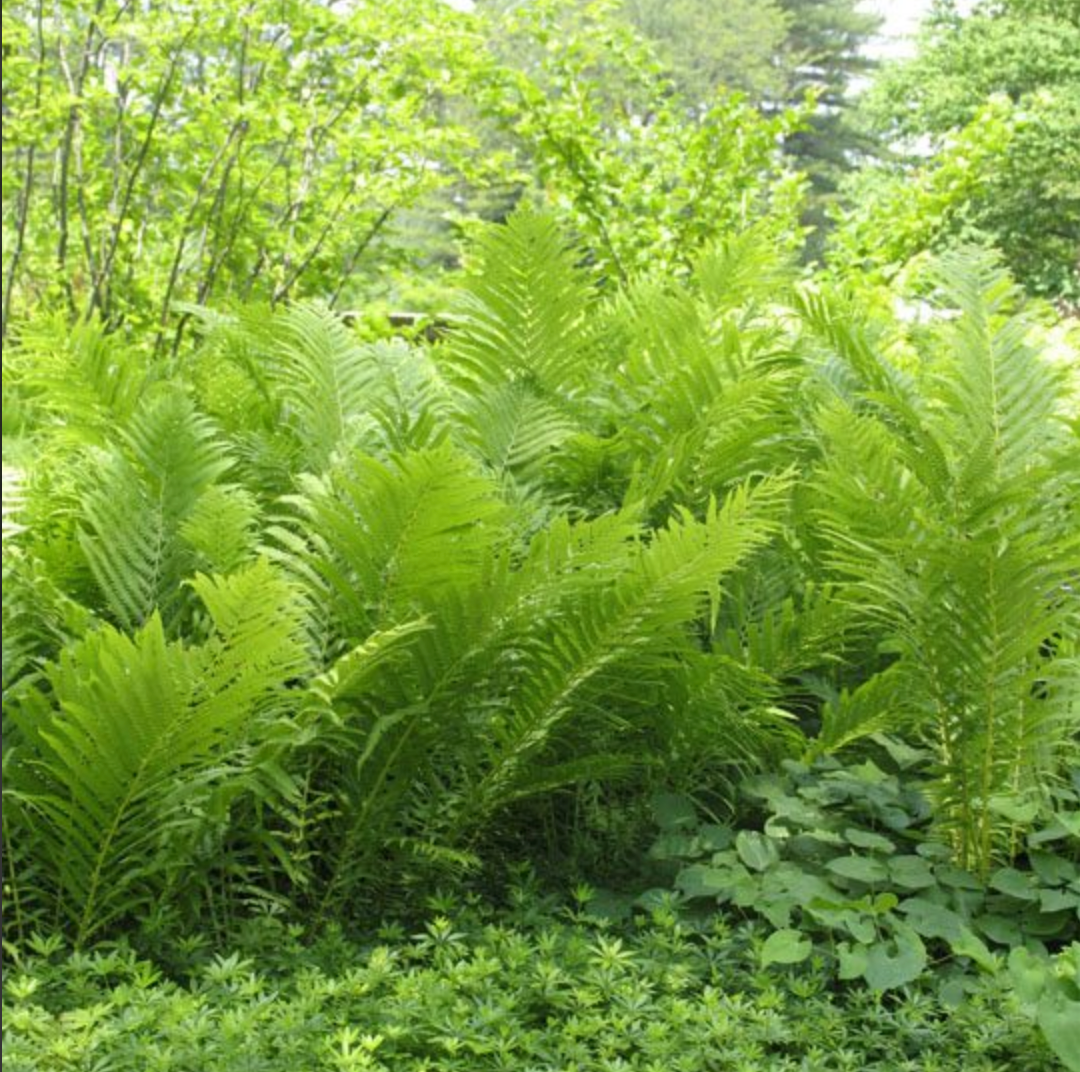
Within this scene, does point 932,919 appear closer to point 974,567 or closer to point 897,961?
point 897,961

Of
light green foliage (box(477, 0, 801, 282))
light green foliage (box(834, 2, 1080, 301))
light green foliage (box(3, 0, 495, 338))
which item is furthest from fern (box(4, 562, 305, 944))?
light green foliage (box(834, 2, 1080, 301))

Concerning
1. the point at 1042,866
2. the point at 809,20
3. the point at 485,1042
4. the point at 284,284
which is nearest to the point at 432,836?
the point at 485,1042

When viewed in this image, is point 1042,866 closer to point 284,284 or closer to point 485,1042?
point 485,1042

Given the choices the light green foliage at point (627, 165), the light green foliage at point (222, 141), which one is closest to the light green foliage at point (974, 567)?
the light green foliage at point (222, 141)

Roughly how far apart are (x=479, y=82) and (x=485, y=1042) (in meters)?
7.72

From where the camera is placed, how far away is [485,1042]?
163 cm

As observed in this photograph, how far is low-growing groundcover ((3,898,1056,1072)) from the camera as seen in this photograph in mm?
1565

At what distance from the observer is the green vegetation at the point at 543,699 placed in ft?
5.73

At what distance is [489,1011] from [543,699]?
478 millimetres

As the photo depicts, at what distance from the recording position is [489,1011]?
1666mm

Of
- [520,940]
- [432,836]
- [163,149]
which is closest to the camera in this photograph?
[520,940]

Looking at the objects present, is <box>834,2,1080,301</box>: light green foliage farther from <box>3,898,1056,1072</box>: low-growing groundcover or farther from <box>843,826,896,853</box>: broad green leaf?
<box>3,898,1056,1072</box>: low-growing groundcover

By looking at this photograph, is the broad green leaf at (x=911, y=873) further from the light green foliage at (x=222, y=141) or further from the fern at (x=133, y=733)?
the light green foliage at (x=222, y=141)

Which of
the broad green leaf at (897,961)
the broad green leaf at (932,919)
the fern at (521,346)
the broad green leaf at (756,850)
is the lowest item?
the broad green leaf at (932,919)
